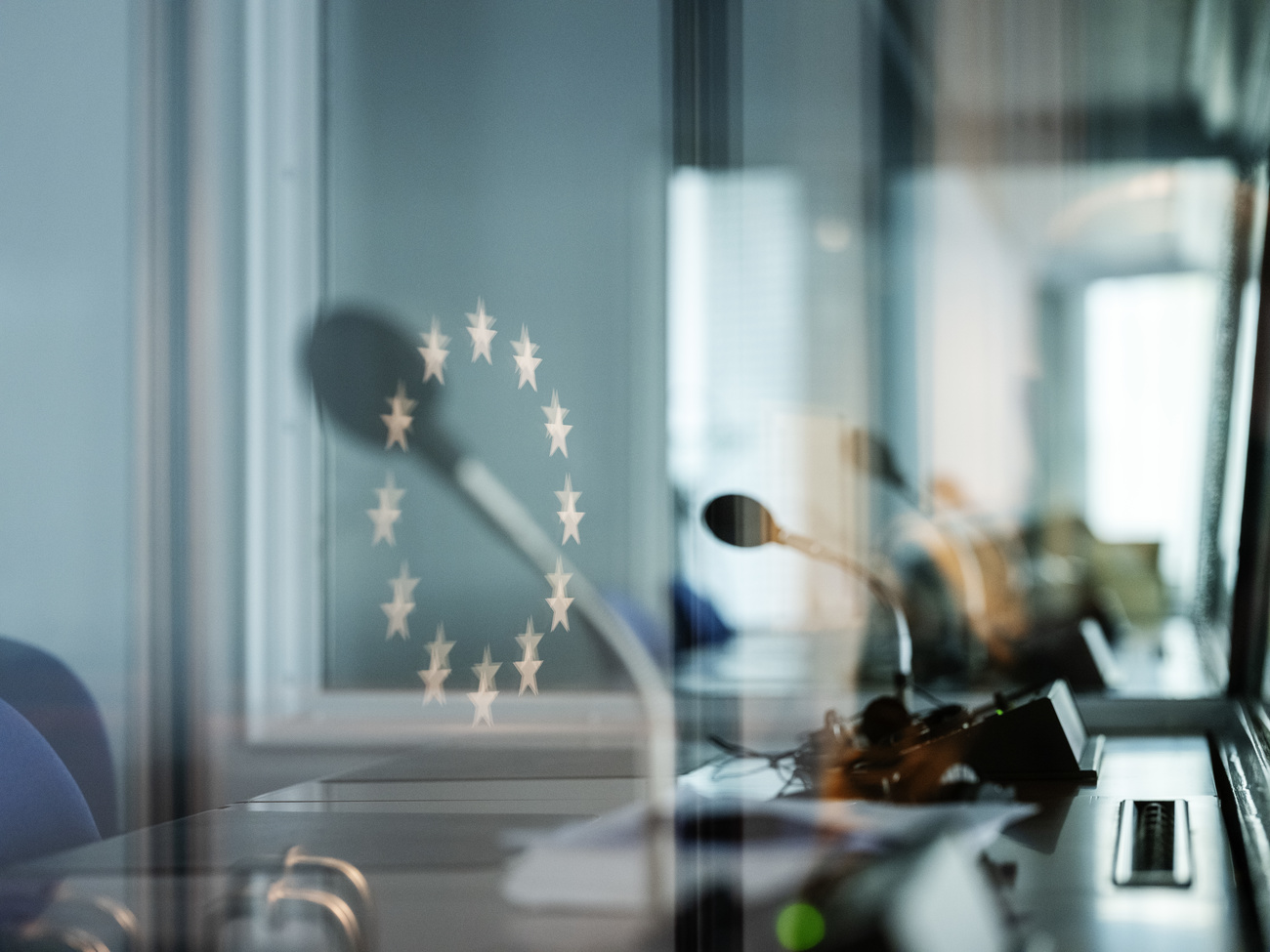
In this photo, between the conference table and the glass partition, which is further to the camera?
the glass partition

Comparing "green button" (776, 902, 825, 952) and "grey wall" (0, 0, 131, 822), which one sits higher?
"grey wall" (0, 0, 131, 822)

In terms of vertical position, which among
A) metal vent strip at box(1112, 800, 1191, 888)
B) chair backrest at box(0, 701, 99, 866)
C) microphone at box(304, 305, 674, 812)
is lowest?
metal vent strip at box(1112, 800, 1191, 888)

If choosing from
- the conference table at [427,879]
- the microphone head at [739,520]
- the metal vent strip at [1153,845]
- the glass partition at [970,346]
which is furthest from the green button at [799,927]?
the glass partition at [970,346]

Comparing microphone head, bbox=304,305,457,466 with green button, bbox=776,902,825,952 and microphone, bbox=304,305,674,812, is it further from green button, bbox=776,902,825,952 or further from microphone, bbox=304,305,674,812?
green button, bbox=776,902,825,952

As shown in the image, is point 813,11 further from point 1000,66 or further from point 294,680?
point 294,680

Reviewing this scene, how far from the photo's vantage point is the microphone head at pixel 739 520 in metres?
1.05

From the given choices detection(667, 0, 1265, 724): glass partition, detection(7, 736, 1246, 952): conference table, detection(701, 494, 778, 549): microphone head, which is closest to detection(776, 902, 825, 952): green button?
detection(7, 736, 1246, 952): conference table

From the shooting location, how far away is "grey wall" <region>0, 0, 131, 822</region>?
2.36 ft

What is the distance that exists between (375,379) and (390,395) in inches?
0.9

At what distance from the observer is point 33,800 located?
0.78 m

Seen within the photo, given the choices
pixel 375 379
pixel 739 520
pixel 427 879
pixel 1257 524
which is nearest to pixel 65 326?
pixel 375 379

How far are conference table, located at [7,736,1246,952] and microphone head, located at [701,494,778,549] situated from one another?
31 cm

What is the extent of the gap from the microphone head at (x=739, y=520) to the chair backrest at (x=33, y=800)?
0.59 m

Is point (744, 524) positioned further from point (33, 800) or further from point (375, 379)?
point (33, 800)
